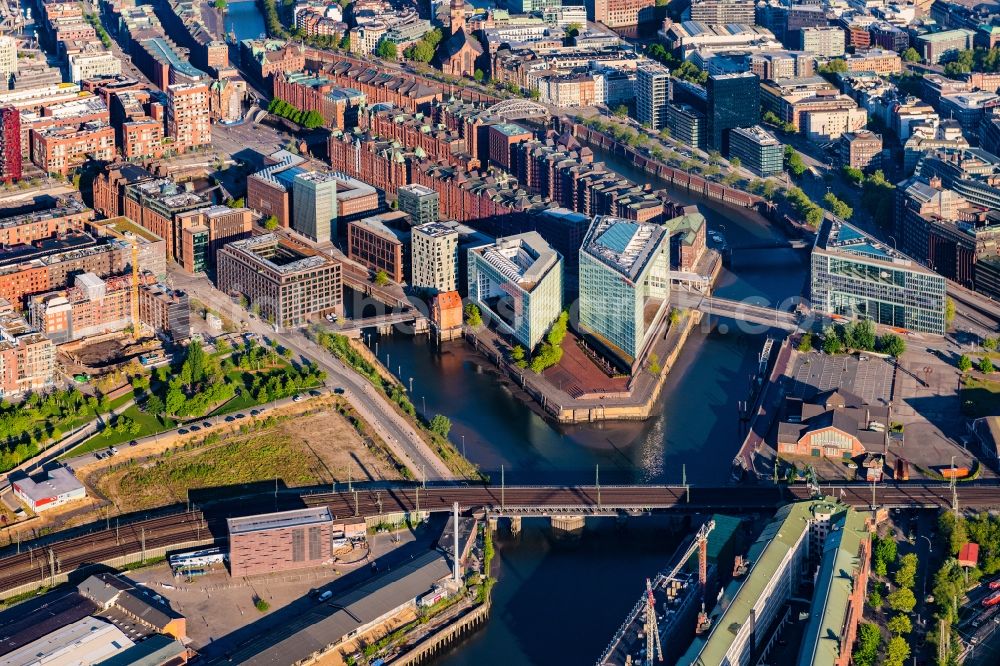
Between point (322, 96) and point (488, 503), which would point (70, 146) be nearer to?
point (322, 96)

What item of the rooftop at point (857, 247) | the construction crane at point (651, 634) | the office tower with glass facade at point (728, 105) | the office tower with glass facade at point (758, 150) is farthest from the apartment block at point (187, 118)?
the construction crane at point (651, 634)

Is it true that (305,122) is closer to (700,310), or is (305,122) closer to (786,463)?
(700,310)

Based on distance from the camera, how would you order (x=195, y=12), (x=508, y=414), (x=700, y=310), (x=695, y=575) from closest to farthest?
(x=695, y=575) < (x=508, y=414) < (x=700, y=310) < (x=195, y=12)

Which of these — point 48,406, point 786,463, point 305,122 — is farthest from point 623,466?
point 305,122

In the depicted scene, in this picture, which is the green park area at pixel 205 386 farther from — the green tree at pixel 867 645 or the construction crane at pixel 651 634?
the green tree at pixel 867 645

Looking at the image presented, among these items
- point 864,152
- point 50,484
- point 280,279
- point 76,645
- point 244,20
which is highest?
point 244,20

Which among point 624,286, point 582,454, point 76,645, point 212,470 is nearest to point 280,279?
point 212,470
